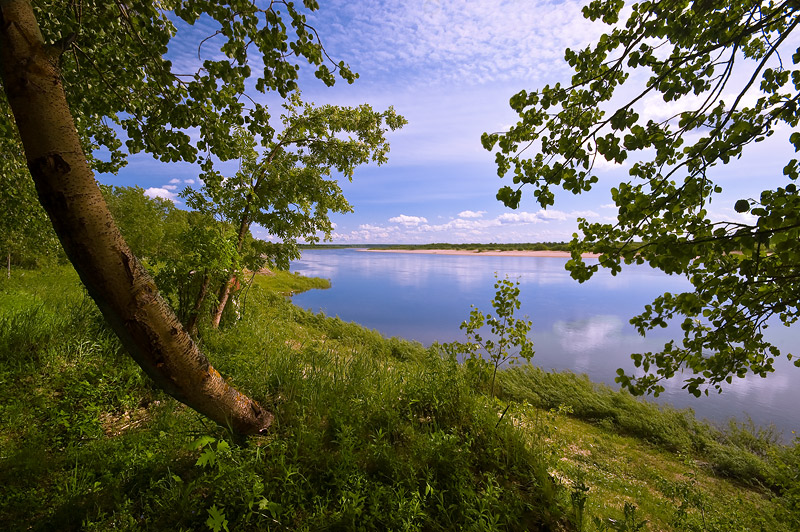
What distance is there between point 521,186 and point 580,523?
2.74 meters

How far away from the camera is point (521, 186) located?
2.12m

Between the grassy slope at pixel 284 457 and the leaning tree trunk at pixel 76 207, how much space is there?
0.85 m

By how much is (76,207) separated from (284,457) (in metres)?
2.27

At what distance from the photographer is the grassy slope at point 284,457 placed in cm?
235

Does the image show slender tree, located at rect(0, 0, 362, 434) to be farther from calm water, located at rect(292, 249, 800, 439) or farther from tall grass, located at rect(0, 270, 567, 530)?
calm water, located at rect(292, 249, 800, 439)

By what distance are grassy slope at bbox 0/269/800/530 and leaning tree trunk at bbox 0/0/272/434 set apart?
2.79 feet

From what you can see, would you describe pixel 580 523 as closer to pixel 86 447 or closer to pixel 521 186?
pixel 521 186

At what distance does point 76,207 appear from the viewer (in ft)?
5.74

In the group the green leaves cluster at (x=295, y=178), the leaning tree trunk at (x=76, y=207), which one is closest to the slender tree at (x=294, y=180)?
the green leaves cluster at (x=295, y=178)

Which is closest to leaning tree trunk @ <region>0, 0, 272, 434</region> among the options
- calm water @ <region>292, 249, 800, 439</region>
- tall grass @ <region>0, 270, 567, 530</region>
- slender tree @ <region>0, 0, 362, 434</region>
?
slender tree @ <region>0, 0, 362, 434</region>

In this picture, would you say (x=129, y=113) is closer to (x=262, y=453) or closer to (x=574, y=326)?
(x=262, y=453)

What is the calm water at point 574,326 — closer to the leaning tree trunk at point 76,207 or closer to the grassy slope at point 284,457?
the grassy slope at point 284,457

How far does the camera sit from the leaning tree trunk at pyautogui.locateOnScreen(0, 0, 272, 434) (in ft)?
5.35

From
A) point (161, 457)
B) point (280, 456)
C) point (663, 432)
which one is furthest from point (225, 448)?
point (663, 432)
